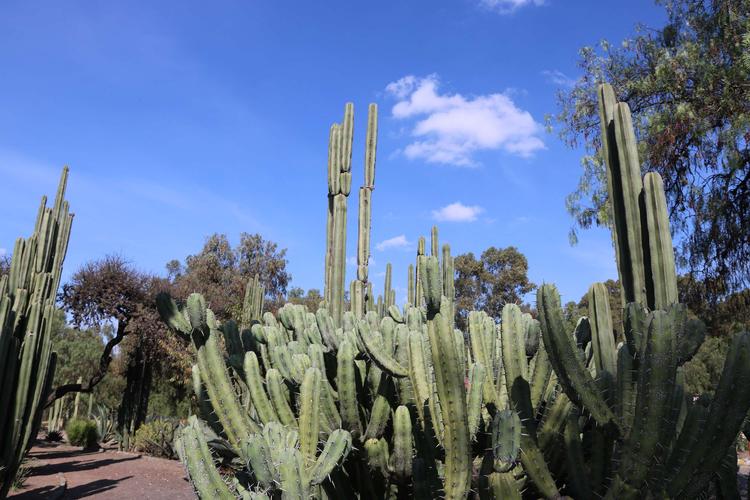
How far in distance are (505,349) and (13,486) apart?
29.6ft

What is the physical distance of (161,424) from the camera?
50.7 ft

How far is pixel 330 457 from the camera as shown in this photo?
3436 millimetres

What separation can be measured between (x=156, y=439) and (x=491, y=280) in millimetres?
24369

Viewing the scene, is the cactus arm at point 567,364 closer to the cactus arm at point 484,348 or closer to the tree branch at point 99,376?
the cactus arm at point 484,348

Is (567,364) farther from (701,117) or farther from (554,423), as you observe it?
(701,117)

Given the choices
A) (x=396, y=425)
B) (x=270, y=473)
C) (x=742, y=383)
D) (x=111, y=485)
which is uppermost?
(x=742, y=383)

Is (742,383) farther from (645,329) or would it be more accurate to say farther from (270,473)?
(270,473)

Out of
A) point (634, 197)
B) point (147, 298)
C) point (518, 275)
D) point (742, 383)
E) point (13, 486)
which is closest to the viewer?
point (742, 383)

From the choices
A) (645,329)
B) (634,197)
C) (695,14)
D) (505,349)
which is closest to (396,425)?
(505,349)

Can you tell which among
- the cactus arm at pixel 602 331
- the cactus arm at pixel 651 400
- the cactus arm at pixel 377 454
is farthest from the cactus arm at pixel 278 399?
the cactus arm at pixel 651 400

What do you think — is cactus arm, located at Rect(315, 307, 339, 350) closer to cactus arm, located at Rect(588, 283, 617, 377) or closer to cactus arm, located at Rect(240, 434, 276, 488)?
cactus arm, located at Rect(240, 434, 276, 488)

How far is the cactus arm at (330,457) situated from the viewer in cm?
330

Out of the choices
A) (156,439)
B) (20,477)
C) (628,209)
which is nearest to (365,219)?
(628,209)

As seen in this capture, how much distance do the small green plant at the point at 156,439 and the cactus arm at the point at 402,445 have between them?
12.3 m
